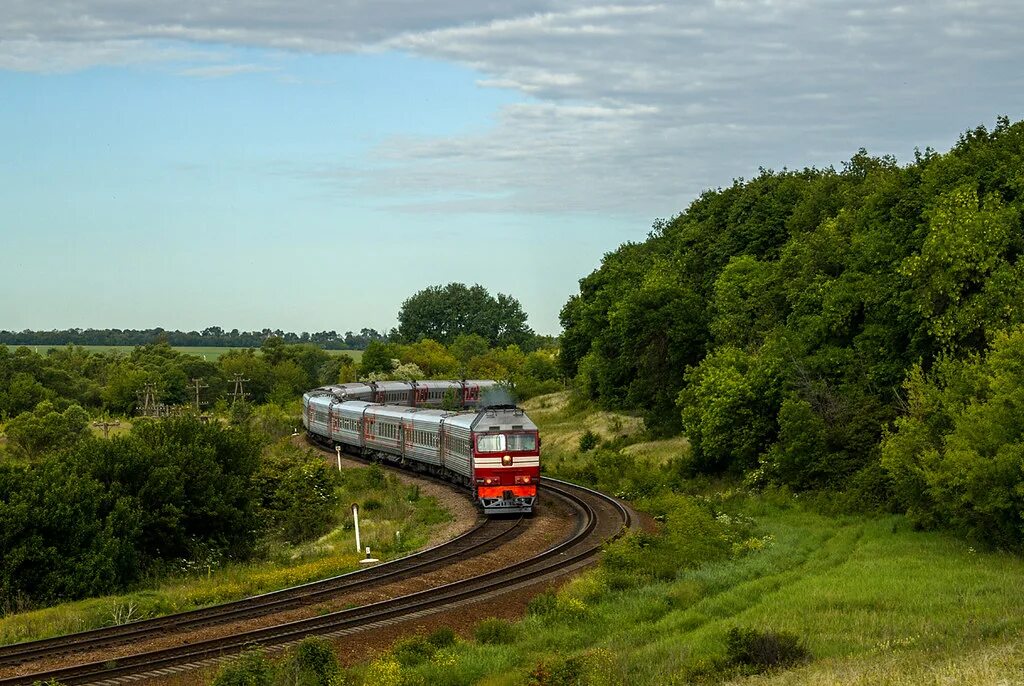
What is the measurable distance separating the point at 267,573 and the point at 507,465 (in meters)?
11.6

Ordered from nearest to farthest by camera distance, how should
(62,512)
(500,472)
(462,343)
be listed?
(62,512), (500,472), (462,343)

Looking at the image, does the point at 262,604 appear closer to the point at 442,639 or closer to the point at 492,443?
the point at 442,639

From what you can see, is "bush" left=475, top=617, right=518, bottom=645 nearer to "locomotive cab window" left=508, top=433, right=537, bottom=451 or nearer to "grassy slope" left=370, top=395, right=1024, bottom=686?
"grassy slope" left=370, top=395, right=1024, bottom=686

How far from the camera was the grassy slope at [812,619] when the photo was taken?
58.3ft

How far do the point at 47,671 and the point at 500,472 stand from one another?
22374mm

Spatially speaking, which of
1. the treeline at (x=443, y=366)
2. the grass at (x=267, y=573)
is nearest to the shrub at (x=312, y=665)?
the grass at (x=267, y=573)

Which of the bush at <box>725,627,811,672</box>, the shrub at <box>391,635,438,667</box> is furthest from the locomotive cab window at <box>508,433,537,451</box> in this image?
the bush at <box>725,627,811,672</box>

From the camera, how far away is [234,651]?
2245 cm

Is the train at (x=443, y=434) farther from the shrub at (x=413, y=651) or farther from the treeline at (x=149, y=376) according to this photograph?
A: the treeline at (x=149, y=376)

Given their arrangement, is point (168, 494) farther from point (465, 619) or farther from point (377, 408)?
point (377, 408)

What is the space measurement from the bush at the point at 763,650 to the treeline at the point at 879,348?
11.0 metres

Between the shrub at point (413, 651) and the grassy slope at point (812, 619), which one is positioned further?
the shrub at point (413, 651)

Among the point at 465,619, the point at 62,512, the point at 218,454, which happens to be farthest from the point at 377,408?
the point at 465,619

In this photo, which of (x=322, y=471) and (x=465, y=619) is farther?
(x=322, y=471)
